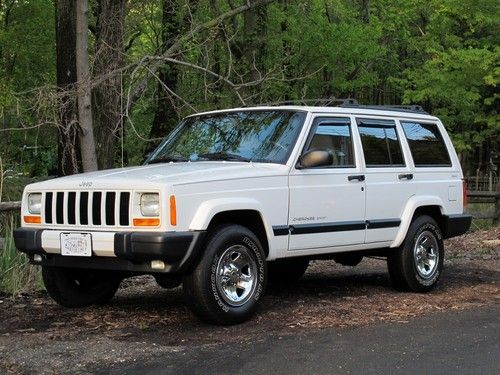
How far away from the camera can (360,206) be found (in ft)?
25.0

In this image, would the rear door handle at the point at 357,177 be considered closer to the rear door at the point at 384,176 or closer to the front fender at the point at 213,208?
the rear door at the point at 384,176

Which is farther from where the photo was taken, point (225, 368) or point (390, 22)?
point (390, 22)

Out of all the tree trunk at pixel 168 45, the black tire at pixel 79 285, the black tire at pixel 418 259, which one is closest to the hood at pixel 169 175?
the black tire at pixel 79 285

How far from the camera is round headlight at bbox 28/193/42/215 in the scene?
22.0 ft

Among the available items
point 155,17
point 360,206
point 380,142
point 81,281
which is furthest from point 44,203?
point 155,17

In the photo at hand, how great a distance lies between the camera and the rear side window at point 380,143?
7965mm

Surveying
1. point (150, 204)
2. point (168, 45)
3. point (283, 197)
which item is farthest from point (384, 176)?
point (168, 45)

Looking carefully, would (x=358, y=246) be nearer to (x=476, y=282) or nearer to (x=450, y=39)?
(x=476, y=282)

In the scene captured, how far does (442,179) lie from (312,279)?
2.07 meters

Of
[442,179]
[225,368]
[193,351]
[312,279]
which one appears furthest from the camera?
[312,279]

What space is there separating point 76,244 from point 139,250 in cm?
67

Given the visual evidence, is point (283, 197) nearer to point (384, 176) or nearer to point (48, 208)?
point (384, 176)

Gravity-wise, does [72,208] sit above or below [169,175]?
below

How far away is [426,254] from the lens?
8492mm
